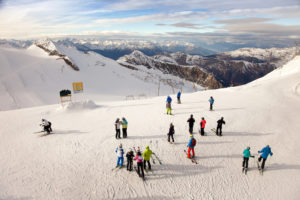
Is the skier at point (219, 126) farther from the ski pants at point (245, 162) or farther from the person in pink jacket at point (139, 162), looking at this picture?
the person in pink jacket at point (139, 162)

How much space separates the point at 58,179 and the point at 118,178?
3382mm

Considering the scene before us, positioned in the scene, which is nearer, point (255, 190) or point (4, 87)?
point (255, 190)

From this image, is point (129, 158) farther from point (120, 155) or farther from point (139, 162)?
point (139, 162)

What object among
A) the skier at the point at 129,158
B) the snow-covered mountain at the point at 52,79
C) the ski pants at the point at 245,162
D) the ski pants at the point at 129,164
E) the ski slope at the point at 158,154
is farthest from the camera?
the snow-covered mountain at the point at 52,79

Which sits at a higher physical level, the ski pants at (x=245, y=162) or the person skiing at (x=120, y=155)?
the person skiing at (x=120, y=155)

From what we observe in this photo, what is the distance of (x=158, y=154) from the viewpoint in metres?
11.5

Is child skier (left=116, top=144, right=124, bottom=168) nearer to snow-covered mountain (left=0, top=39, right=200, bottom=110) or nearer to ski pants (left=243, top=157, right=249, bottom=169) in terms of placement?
ski pants (left=243, top=157, right=249, bottom=169)

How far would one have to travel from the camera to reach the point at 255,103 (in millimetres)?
20281

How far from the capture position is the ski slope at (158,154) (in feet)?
29.9

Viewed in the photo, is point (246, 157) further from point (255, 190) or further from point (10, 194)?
point (10, 194)

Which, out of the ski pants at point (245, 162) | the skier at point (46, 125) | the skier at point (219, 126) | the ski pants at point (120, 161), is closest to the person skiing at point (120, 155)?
the ski pants at point (120, 161)

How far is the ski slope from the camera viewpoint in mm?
9102

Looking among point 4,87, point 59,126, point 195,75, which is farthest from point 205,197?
point 195,75

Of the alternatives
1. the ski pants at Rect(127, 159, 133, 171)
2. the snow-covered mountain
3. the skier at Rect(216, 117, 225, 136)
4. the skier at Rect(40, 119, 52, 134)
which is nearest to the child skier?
the ski pants at Rect(127, 159, 133, 171)
